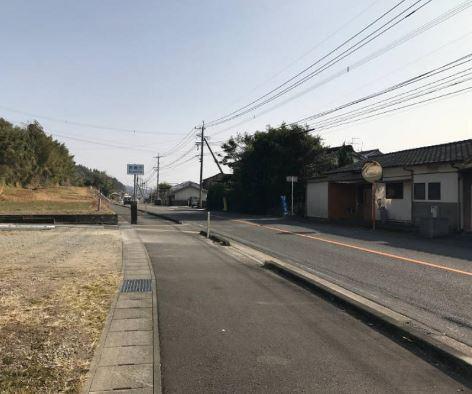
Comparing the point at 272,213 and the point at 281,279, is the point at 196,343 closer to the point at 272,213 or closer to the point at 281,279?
the point at 281,279

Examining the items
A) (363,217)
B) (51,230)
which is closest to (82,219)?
(51,230)

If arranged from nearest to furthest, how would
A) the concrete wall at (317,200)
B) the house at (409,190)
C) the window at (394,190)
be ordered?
the house at (409,190)
the window at (394,190)
the concrete wall at (317,200)

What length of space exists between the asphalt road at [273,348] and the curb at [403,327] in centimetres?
20

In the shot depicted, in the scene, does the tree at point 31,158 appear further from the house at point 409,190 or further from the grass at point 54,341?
the grass at point 54,341

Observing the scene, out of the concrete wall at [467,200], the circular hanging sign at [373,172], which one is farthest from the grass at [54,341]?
the circular hanging sign at [373,172]

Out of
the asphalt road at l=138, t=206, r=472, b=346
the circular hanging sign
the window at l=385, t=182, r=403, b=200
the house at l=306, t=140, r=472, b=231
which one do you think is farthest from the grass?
the window at l=385, t=182, r=403, b=200

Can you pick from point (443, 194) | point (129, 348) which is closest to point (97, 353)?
point (129, 348)

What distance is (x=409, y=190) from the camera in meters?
23.1

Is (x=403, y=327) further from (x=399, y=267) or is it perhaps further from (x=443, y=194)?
(x=443, y=194)

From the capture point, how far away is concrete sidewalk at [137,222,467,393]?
4016 mm

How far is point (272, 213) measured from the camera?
39.2 metres

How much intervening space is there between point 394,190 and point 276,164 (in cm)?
1466

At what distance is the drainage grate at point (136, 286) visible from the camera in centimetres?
762

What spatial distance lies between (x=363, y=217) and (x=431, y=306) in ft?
70.7
